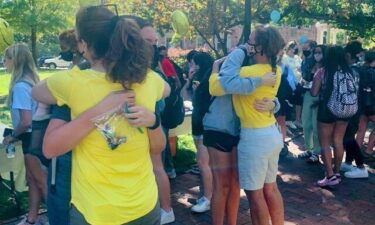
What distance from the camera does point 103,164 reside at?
5.39 ft

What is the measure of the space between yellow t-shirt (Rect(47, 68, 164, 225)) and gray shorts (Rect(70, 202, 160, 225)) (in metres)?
0.02

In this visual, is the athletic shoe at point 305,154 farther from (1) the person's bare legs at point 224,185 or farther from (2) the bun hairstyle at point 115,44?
(2) the bun hairstyle at point 115,44

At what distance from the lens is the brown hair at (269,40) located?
2.95 meters

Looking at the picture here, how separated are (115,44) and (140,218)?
28.3 inches

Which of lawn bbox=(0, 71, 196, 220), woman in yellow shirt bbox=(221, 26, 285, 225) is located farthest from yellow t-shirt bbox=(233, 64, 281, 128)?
lawn bbox=(0, 71, 196, 220)

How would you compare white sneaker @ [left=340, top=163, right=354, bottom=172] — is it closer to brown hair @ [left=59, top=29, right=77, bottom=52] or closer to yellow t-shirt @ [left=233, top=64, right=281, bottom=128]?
yellow t-shirt @ [left=233, top=64, right=281, bottom=128]

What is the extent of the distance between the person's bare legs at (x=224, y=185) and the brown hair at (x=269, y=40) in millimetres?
786

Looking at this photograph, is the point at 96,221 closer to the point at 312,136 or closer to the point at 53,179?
the point at 53,179

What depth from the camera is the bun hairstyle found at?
157 cm

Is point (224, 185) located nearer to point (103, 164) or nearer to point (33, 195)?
point (33, 195)

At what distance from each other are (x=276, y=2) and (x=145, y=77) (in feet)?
38.5

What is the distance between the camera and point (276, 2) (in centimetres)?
1262

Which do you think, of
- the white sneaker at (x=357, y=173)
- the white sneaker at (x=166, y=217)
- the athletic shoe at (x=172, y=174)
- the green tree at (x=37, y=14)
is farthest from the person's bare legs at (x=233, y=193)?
the green tree at (x=37, y=14)

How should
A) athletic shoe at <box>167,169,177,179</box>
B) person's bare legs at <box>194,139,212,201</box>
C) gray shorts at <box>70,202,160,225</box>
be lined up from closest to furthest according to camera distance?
gray shorts at <box>70,202,160,225</box>, person's bare legs at <box>194,139,212,201</box>, athletic shoe at <box>167,169,177,179</box>
